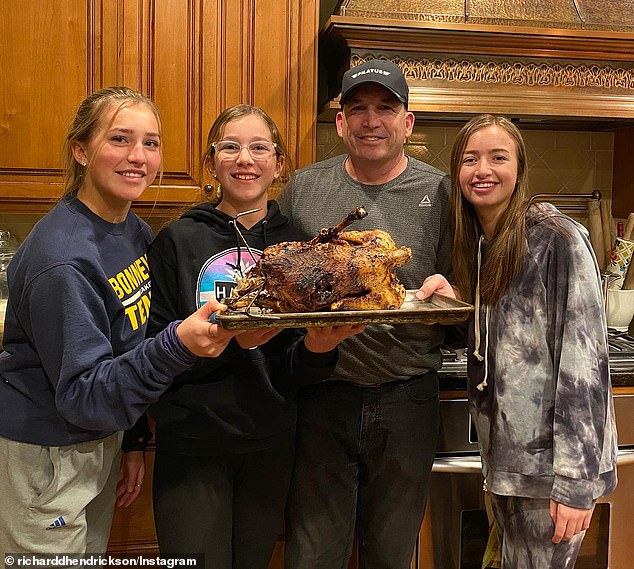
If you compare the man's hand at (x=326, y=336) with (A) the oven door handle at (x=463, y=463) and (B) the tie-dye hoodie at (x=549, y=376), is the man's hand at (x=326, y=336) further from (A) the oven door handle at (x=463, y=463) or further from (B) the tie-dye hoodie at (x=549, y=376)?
(A) the oven door handle at (x=463, y=463)

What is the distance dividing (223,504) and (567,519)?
684 mm

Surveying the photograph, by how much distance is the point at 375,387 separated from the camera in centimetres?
151

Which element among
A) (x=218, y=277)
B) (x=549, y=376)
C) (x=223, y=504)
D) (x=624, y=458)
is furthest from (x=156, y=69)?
(x=624, y=458)

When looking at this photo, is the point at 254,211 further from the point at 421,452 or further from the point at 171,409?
the point at 421,452

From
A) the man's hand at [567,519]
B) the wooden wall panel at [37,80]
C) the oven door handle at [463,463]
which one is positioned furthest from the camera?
the wooden wall panel at [37,80]

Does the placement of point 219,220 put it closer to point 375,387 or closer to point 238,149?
point 238,149

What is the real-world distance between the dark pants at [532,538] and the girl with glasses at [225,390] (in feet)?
1.66

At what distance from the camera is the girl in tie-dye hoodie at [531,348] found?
4.34 ft

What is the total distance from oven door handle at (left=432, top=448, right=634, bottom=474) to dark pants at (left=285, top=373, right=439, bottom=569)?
18 cm

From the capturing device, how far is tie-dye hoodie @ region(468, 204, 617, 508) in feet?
4.33

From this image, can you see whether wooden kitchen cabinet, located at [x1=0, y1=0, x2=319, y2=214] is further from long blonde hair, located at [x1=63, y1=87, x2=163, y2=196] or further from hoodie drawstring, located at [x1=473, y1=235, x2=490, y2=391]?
hoodie drawstring, located at [x1=473, y1=235, x2=490, y2=391]

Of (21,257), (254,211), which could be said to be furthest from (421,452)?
(21,257)

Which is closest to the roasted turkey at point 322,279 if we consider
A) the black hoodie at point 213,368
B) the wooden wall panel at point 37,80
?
the black hoodie at point 213,368

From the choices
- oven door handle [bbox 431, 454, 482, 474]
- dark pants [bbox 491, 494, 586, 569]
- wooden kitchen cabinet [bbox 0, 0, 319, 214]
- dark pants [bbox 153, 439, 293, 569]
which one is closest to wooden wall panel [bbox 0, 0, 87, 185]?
wooden kitchen cabinet [bbox 0, 0, 319, 214]
